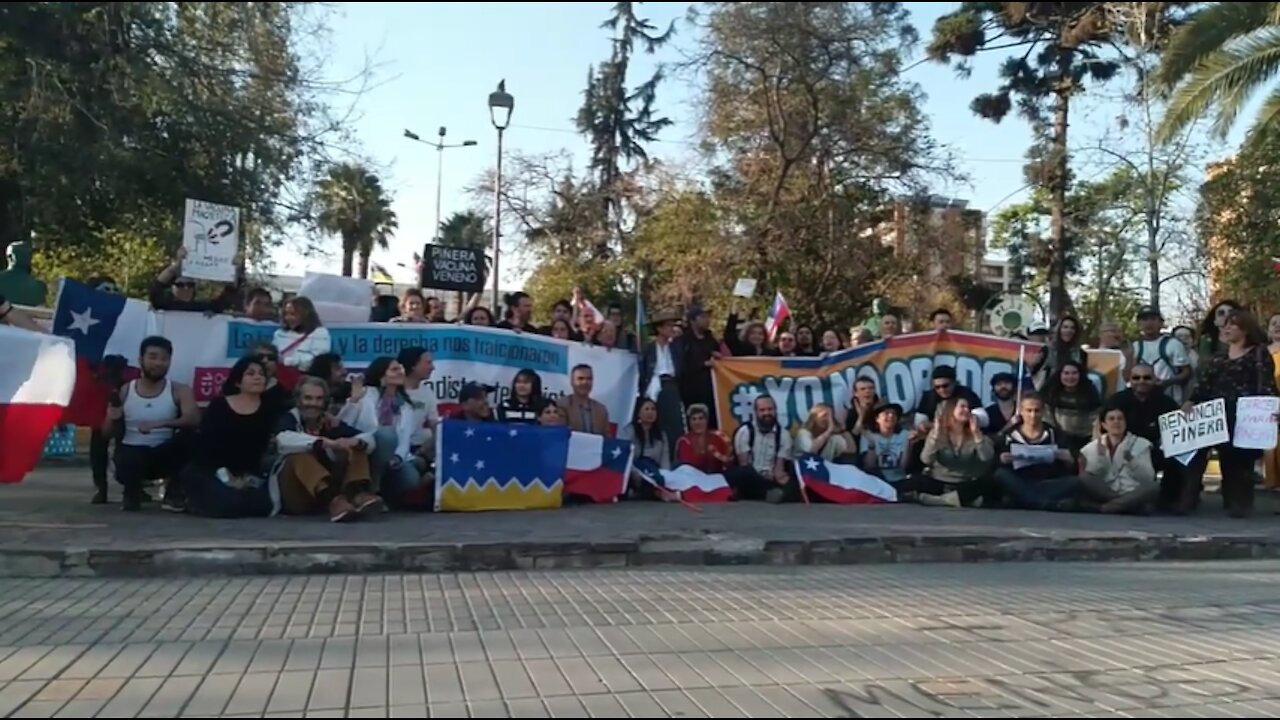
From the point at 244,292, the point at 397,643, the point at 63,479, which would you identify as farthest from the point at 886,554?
the point at 63,479

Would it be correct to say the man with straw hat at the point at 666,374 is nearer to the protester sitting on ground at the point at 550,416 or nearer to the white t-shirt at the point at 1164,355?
the protester sitting on ground at the point at 550,416

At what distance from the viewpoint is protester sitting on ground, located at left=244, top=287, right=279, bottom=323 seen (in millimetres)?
11320

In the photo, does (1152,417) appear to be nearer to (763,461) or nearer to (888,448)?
(888,448)

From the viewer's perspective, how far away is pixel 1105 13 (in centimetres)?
2595

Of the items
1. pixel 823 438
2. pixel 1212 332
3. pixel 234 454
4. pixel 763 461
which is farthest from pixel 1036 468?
pixel 234 454

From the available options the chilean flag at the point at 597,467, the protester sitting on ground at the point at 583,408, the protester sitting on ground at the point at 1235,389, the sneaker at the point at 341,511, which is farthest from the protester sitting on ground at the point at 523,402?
the protester sitting on ground at the point at 1235,389

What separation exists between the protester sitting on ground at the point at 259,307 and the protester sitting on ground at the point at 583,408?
9.90ft

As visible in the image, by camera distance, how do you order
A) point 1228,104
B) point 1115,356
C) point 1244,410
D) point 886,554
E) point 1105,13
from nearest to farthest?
point 886,554
point 1244,410
point 1115,356
point 1228,104
point 1105,13

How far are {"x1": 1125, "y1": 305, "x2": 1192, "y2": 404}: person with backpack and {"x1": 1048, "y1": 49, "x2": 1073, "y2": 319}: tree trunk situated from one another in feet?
49.3

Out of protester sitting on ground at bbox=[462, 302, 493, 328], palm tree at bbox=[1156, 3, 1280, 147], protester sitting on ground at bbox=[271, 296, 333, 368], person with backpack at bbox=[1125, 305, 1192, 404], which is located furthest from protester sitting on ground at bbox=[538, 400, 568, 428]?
palm tree at bbox=[1156, 3, 1280, 147]

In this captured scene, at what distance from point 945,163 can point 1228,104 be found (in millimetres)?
10508

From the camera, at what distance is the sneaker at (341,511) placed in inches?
355

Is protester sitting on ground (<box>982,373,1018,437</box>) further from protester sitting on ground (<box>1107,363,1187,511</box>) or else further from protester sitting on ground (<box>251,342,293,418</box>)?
protester sitting on ground (<box>251,342,293,418</box>)

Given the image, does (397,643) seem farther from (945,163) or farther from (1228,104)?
(945,163)
